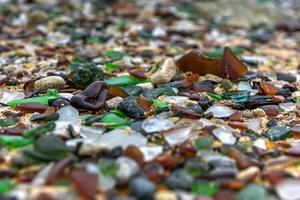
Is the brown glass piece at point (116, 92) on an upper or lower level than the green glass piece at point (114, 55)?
upper

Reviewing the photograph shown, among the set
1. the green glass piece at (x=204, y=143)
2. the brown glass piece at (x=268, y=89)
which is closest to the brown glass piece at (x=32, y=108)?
the green glass piece at (x=204, y=143)

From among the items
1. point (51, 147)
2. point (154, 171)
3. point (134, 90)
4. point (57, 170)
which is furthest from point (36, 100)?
point (154, 171)

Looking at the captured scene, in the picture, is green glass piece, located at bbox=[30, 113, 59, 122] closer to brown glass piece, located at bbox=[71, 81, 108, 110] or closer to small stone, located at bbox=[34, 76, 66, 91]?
brown glass piece, located at bbox=[71, 81, 108, 110]

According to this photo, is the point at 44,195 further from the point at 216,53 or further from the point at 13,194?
the point at 216,53

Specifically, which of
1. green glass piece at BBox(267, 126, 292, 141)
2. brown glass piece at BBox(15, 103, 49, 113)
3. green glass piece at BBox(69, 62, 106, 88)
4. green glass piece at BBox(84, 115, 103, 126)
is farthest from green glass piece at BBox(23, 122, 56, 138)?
green glass piece at BBox(267, 126, 292, 141)

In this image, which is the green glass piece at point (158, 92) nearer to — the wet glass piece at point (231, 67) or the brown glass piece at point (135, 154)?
the wet glass piece at point (231, 67)

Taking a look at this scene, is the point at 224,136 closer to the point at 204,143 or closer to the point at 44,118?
the point at 204,143

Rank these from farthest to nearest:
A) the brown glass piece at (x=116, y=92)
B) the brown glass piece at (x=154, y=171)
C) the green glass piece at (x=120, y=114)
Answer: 1. the brown glass piece at (x=116, y=92)
2. the green glass piece at (x=120, y=114)
3. the brown glass piece at (x=154, y=171)
